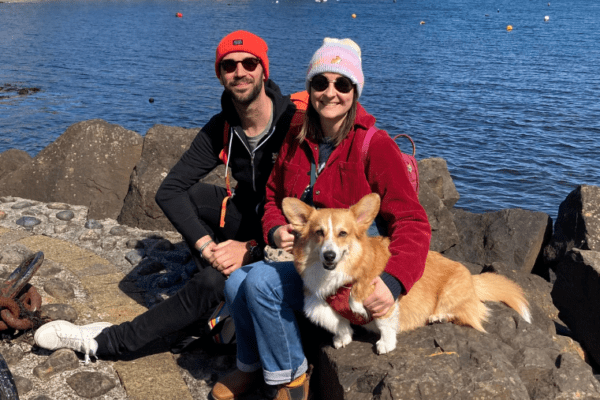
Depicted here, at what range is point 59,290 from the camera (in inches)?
187

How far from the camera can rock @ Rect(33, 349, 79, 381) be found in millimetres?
3732

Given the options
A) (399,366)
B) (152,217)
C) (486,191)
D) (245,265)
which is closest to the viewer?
(399,366)

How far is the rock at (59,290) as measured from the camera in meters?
4.73

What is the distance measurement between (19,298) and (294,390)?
241 cm

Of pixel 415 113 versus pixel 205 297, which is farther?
pixel 415 113

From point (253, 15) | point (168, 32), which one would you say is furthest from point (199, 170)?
point (253, 15)

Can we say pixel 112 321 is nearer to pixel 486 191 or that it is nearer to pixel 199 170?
pixel 199 170

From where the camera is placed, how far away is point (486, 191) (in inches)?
455

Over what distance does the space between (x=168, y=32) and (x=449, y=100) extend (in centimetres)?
3104

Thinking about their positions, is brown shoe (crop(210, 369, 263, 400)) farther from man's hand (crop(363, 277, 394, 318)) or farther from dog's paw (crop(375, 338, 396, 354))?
man's hand (crop(363, 277, 394, 318))

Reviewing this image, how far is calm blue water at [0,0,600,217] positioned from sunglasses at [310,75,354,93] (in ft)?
26.6

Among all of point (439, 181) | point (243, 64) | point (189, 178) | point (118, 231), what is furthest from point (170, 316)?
point (439, 181)

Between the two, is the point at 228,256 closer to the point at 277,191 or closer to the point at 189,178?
the point at 277,191

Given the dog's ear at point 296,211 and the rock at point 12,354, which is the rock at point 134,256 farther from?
the dog's ear at point 296,211
